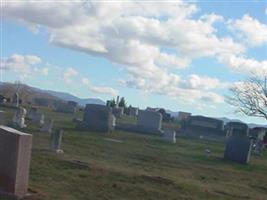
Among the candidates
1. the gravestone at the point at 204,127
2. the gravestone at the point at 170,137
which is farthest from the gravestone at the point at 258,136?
the gravestone at the point at 170,137

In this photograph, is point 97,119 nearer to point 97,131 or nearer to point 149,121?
point 97,131

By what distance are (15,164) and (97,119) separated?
18735 mm

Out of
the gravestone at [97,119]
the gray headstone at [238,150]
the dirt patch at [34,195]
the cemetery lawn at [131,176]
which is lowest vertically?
the dirt patch at [34,195]

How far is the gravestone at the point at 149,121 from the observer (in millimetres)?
30891

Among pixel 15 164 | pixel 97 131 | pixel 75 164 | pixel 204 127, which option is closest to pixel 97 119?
pixel 97 131

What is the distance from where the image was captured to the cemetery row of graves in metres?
8.67

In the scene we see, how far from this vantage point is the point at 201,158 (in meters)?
19.8

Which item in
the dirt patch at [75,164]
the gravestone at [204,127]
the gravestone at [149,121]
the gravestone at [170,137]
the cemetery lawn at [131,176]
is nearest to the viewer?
the cemetery lawn at [131,176]

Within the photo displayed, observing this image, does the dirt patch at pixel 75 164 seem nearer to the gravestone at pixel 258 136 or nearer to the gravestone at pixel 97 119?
the gravestone at pixel 97 119

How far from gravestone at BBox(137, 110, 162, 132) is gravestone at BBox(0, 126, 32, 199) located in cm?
2202

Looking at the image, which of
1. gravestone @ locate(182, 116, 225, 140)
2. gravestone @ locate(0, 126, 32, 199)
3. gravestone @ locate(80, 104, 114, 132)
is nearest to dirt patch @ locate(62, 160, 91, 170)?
gravestone @ locate(0, 126, 32, 199)

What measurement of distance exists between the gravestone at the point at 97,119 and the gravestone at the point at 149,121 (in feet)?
12.4

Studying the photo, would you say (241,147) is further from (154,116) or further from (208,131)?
(208,131)

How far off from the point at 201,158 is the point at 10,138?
11.9 m
